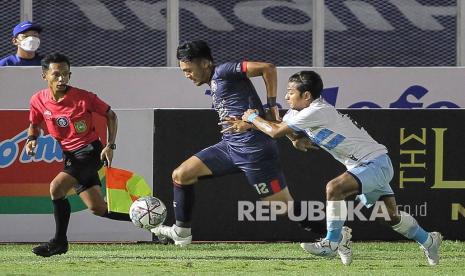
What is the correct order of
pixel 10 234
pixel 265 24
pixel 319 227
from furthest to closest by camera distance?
1. pixel 265 24
2. pixel 10 234
3. pixel 319 227

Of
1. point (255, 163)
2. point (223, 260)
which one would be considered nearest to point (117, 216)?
point (223, 260)

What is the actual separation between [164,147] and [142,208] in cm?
144

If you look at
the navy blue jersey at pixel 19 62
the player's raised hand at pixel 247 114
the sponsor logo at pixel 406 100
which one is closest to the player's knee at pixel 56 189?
the player's raised hand at pixel 247 114

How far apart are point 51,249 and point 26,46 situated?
3.55 meters

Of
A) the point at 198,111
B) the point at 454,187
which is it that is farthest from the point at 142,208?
the point at 454,187

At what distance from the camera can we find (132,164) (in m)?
14.6

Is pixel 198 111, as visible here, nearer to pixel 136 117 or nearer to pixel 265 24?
pixel 136 117

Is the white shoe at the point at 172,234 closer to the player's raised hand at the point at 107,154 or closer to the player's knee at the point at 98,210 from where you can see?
the player's knee at the point at 98,210

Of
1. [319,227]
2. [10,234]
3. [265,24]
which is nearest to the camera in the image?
[319,227]

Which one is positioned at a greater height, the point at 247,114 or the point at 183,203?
the point at 247,114

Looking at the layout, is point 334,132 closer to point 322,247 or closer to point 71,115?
point 322,247

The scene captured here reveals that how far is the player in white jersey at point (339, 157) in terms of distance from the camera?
469 inches

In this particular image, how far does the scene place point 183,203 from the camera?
13.0m

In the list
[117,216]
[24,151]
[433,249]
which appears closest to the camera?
[433,249]
